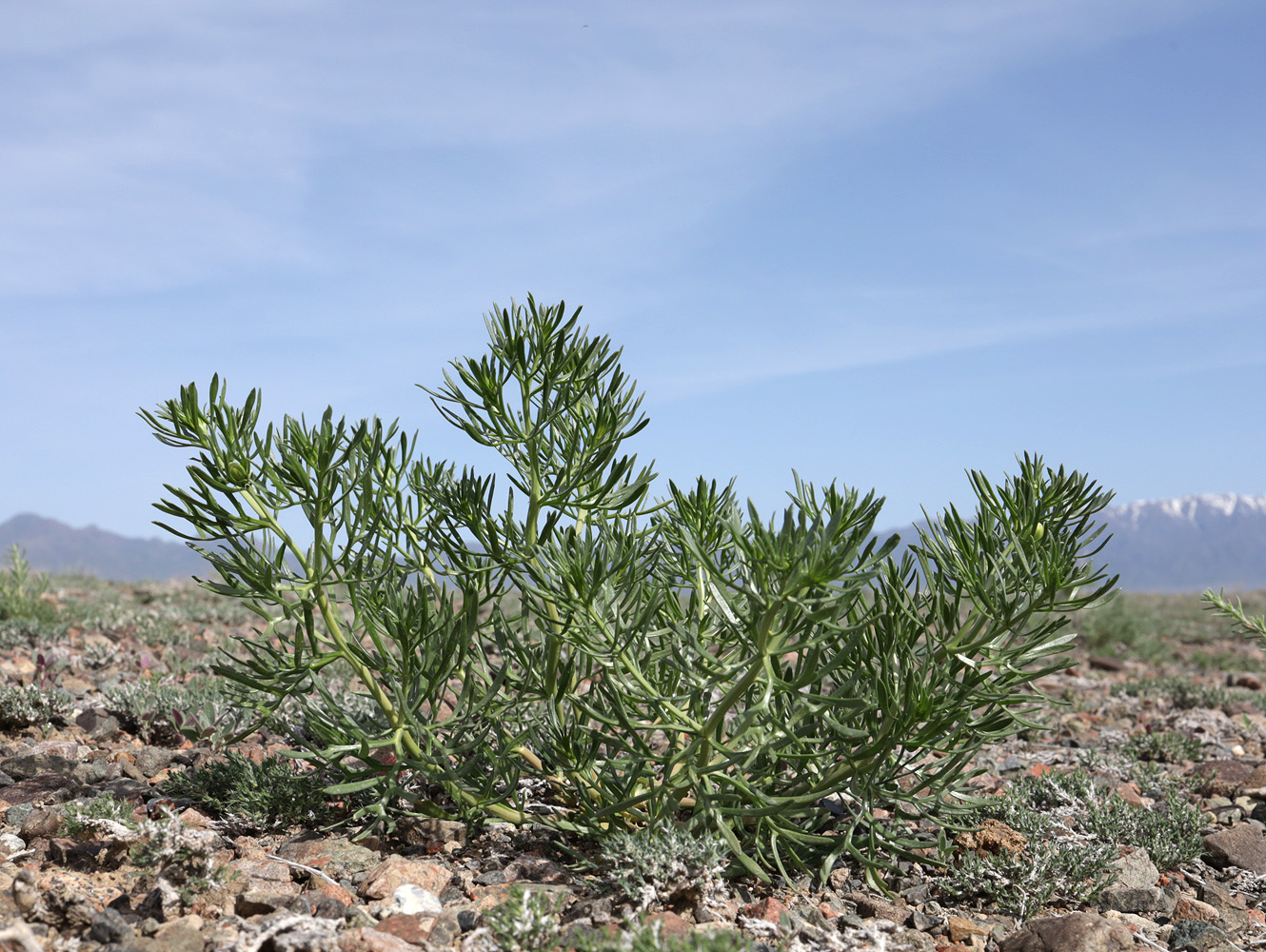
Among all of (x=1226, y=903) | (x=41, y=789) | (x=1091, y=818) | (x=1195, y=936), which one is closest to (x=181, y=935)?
(x=41, y=789)

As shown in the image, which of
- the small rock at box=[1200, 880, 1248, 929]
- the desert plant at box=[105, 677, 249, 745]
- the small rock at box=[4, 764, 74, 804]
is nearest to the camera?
the small rock at box=[1200, 880, 1248, 929]

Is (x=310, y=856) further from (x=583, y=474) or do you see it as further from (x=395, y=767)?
(x=583, y=474)

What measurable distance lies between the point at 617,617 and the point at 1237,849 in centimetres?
302

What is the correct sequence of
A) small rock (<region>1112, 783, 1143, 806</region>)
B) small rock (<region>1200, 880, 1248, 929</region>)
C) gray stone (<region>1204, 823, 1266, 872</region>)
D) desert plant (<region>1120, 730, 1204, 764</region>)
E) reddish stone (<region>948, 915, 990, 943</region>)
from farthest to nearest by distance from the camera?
1. desert plant (<region>1120, 730, 1204, 764</region>)
2. small rock (<region>1112, 783, 1143, 806</region>)
3. gray stone (<region>1204, 823, 1266, 872</region>)
4. small rock (<region>1200, 880, 1248, 929</region>)
5. reddish stone (<region>948, 915, 990, 943</region>)

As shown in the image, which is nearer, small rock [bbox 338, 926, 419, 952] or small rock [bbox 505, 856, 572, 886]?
small rock [bbox 338, 926, 419, 952]

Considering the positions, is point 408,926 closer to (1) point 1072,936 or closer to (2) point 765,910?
(2) point 765,910

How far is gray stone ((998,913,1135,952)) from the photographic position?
292cm

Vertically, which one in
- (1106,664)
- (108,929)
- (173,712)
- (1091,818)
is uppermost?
(1106,664)

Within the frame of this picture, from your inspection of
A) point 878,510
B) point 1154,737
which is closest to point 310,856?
point 878,510

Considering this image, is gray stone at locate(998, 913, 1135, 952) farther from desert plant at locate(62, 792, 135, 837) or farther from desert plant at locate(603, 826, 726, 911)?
desert plant at locate(62, 792, 135, 837)

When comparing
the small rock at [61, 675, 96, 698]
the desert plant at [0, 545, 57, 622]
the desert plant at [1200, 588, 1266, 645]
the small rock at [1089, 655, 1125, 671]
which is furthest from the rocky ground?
the small rock at [1089, 655, 1125, 671]

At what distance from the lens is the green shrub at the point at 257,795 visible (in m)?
3.53

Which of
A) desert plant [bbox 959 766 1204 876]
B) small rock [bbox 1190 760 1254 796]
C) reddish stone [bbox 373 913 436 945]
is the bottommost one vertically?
reddish stone [bbox 373 913 436 945]

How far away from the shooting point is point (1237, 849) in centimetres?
401
